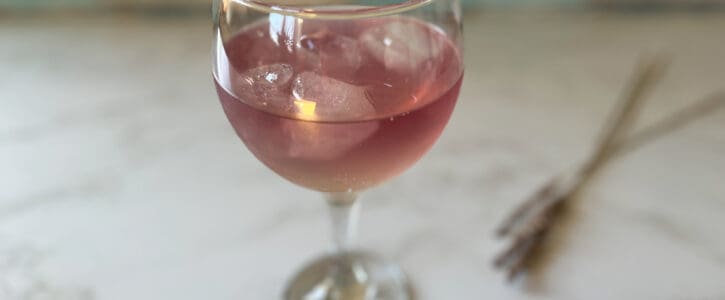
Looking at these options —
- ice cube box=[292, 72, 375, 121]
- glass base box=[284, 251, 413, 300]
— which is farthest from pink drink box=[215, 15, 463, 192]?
glass base box=[284, 251, 413, 300]

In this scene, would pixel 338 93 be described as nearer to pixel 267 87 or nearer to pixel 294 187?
pixel 267 87

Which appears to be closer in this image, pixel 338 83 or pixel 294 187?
pixel 338 83

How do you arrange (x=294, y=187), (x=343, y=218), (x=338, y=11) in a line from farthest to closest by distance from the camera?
1. (x=294, y=187)
2. (x=343, y=218)
3. (x=338, y=11)

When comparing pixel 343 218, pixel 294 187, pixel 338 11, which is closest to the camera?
pixel 338 11

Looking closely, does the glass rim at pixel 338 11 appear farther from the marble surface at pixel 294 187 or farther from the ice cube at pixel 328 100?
the marble surface at pixel 294 187

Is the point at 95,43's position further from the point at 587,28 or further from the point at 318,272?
the point at 587,28

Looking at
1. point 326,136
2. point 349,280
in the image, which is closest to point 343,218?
point 349,280

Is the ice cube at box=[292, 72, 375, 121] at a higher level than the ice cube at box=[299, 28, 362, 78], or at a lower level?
lower

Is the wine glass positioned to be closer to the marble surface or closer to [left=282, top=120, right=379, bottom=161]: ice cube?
[left=282, top=120, right=379, bottom=161]: ice cube

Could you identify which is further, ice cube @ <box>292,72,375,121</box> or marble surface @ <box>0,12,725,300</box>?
marble surface @ <box>0,12,725,300</box>

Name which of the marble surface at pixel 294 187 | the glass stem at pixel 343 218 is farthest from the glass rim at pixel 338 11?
the marble surface at pixel 294 187
